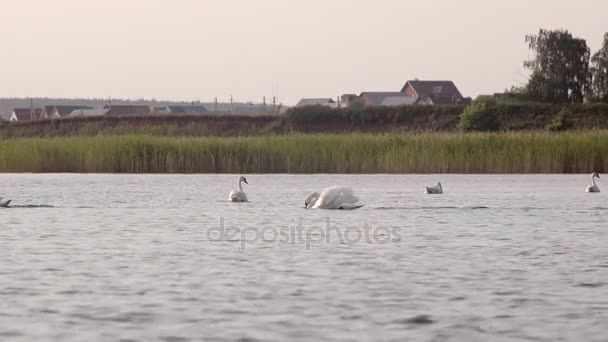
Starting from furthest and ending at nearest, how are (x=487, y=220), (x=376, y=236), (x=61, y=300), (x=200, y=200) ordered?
1. (x=200, y=200)
2. (x=487, y=220)
3. (x=376, y=236)
4. (x=61, y=300)

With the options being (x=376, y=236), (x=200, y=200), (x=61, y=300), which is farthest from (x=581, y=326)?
(x=200, y=200)

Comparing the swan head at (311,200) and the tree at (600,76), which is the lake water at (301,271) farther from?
the tree at (600,76)

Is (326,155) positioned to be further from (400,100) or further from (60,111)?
(60,111)

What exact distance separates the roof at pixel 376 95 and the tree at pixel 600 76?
38.8 metres

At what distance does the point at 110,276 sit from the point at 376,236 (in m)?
4.51

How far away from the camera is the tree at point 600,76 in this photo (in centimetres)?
8669

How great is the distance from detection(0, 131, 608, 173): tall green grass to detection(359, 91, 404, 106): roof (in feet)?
302

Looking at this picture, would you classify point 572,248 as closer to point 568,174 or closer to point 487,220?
point 487,220

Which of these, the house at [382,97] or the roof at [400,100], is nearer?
the roof at [400,100]

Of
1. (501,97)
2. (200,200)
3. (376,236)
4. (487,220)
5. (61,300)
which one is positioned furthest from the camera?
(501,97)

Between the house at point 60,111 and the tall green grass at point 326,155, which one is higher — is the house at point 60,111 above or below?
above

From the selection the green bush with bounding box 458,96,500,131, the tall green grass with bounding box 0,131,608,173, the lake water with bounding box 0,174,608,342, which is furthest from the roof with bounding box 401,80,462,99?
the lake water with bounding box 0,174,608,342

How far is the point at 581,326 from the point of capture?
293 inches

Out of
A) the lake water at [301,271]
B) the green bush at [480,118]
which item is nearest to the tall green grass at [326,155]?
the lake water at [301,271]
